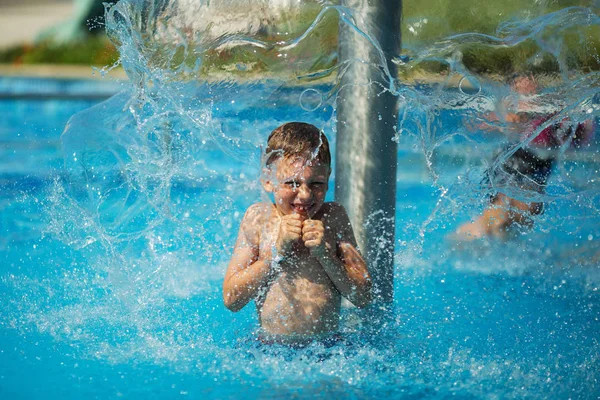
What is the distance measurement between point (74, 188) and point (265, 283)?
1.18 m

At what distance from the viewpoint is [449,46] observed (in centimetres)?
310

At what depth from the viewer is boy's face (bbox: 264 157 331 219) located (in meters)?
2.67

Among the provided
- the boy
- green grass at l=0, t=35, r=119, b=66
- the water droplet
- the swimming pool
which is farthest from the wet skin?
green grass at l=0, t=35, r=119, b=66

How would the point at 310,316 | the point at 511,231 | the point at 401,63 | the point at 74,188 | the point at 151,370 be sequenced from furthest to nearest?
the point at 511,231 → the point at 74,188 → the point at 401,63 → the point at 310,316 → the point at 151,370

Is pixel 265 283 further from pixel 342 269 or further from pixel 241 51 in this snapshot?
pixel 241 51

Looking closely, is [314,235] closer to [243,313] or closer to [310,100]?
[310,100]

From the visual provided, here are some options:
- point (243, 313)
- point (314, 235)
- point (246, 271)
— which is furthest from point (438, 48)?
point (243, 313)

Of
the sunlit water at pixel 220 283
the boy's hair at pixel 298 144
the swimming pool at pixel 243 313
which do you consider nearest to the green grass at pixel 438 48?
the sunlit water at pixel 220 283

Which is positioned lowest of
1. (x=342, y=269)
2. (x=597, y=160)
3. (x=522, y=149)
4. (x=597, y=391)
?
(x=597, y=391)

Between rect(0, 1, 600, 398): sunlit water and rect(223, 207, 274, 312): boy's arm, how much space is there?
189mm

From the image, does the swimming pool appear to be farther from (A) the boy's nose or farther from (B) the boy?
(A) the boy's nose

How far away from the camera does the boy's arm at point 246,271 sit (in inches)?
108

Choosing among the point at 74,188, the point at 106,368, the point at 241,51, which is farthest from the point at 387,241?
the point at 74,188

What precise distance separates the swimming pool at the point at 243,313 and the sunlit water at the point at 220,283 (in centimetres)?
1
